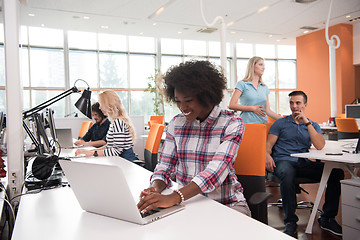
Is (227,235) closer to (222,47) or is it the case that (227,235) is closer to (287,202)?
(287,202)

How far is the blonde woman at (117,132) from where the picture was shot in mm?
2899

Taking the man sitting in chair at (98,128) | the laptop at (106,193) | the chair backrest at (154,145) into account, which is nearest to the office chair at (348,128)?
the chair backrest at (154,145)

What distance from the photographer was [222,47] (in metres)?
3.99

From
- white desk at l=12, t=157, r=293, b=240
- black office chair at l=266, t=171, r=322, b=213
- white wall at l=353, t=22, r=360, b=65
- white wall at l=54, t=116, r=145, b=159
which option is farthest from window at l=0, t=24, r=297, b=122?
white desk at l=12, t=157, r=293, b=240

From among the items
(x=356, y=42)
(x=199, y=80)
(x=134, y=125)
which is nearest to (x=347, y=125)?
(x=134, y=125)

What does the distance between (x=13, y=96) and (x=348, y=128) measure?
209 inches

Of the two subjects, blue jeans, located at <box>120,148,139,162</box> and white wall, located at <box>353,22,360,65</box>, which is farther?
white wall, located at <box>353,22,360,65</box>

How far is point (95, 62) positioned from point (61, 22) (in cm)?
230

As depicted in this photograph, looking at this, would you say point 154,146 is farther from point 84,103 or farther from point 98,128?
point 98,128

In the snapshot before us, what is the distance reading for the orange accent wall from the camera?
30.3 ft

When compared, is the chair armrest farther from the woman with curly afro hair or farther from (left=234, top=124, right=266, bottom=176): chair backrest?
(left=234, top=124, right=266, bottom=176): chair backrest

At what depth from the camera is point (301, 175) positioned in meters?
2.79

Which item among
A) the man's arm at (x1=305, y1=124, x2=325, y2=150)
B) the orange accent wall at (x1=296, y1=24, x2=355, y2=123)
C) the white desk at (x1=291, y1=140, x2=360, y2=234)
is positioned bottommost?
the white desk at (x1=291, y1=140, x2=360, y2=234)

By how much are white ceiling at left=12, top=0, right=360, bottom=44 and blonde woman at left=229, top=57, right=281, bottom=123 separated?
447 centimetres
